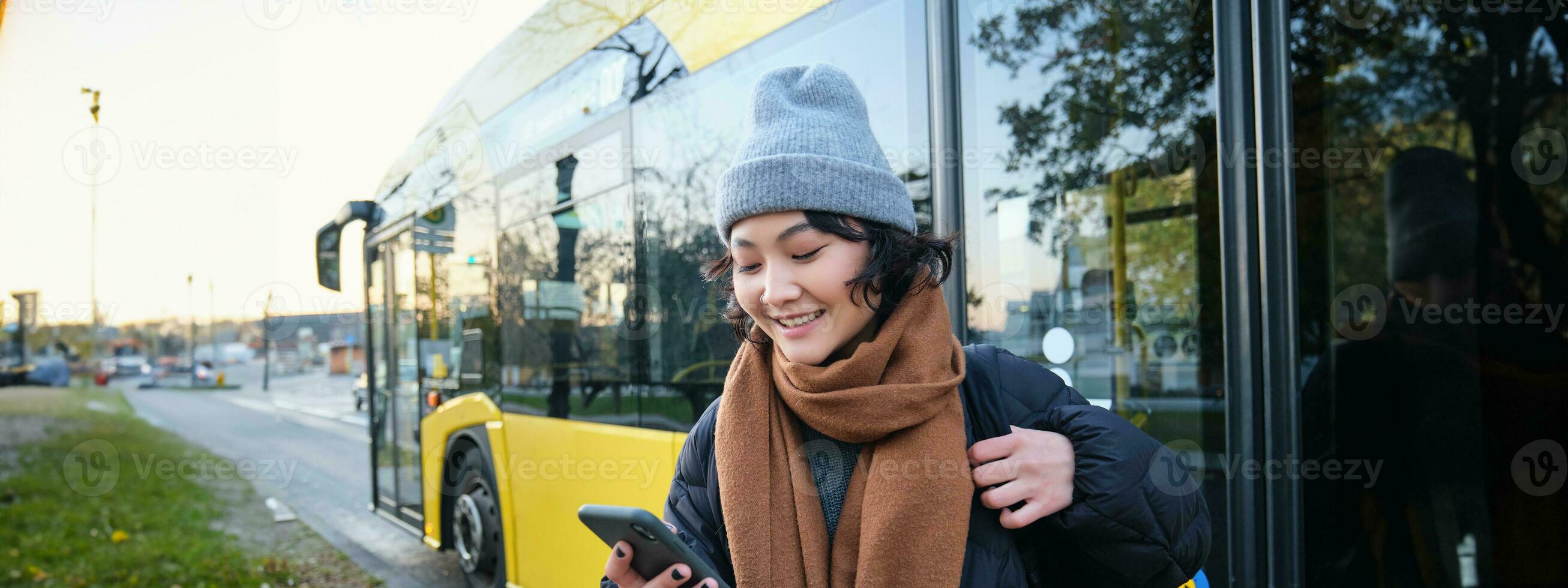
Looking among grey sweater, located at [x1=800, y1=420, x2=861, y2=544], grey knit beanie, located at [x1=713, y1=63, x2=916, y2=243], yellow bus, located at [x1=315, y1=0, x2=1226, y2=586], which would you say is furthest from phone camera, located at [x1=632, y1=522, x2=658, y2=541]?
yellow bus, located at [x1=315, y1=0, x2=1226, y2=586]

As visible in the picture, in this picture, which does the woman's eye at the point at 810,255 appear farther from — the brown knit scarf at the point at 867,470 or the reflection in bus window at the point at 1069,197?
the reflection in bus window at the point at 1069,197

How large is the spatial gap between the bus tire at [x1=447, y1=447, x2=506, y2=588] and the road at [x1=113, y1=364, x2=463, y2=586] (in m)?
1.28

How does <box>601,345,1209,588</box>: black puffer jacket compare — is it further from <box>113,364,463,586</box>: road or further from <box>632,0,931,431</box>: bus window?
<box>113,364,463,586</box>: road

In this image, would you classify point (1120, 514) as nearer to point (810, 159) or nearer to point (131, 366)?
point (810, 159)

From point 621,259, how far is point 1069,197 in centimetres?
188

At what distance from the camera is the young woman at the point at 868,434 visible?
1.18 m

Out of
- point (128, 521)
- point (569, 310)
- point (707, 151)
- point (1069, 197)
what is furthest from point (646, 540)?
point (128, 521)

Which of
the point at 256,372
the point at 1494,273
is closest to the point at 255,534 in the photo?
the point at 1494,273

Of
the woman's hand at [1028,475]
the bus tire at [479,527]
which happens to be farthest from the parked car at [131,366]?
the woman's hand at [1028,475]

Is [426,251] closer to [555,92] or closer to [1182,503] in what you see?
[555,92]

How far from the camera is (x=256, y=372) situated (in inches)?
1480

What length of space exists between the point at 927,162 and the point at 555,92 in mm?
2277

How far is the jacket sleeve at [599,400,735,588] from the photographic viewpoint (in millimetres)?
1326

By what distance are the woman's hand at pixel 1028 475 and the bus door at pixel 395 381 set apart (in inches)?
213
